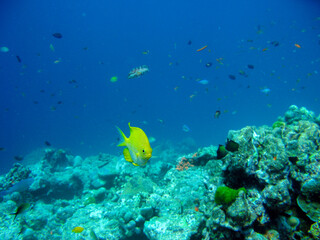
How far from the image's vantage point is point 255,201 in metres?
2.94

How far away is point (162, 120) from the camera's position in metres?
14.5

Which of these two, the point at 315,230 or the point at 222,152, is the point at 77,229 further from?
the point at 315,230

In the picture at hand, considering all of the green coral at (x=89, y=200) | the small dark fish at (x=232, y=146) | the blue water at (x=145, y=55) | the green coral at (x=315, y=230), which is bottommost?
the green coral at (x=315, y=230)

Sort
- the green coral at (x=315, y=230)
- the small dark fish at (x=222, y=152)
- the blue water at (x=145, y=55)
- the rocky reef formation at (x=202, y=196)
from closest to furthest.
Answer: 1. the green coral at (x=315, y=230)
2. the rocky reef formation at (x=202, y=196)
3. the small dark fish at (x=222, y=152)
4. the blue water at (x=145, y=55)

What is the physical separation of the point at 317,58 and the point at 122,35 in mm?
146645

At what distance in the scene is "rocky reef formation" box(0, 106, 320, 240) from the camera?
2.87 meters

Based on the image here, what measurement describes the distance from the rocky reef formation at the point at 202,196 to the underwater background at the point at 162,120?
0.11 feet

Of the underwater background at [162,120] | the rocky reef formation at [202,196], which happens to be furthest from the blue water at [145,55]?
the rocky reef formation at [202,196]

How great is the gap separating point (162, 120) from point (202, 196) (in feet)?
31.0

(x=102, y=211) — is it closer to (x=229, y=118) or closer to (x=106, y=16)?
(x=229, y=118)

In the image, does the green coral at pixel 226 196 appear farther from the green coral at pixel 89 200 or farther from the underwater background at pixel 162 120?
the green coral at pixel 89 200

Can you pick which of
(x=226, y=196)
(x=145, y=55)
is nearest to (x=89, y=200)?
(x=226, y=196)

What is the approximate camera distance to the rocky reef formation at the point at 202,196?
Result: 287 cm

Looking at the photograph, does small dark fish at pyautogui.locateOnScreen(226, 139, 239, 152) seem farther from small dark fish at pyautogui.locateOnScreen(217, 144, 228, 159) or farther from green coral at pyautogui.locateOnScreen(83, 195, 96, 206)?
green coral at pyautogui.locateOnScreen(83, 195, 96, 206)
